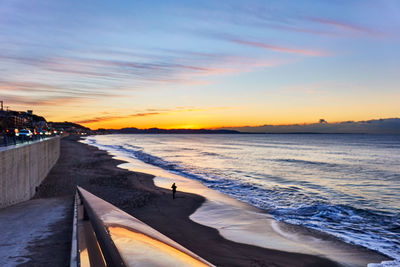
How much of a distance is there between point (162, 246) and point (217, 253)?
803cm

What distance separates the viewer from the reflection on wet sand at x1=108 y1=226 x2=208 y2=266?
2400 mm

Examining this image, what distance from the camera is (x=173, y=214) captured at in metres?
15.5

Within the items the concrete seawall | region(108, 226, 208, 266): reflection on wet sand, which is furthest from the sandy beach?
region(108, 226, 208, 266): reflection on wet sand

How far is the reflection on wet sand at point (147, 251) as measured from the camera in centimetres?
240

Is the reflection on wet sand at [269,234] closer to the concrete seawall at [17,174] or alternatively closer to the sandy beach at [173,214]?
the sandy beach at [173,214]

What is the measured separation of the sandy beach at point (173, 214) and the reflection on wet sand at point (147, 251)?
4.77 m

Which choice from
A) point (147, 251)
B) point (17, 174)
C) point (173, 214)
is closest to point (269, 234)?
point (173, 214)

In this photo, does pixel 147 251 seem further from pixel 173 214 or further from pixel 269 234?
pixel 173 214

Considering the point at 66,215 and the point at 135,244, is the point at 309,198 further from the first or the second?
the point at 135,244

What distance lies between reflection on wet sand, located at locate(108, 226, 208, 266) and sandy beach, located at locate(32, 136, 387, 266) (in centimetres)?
477

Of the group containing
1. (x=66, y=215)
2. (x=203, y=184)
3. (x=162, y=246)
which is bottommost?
(x=203, y=184)

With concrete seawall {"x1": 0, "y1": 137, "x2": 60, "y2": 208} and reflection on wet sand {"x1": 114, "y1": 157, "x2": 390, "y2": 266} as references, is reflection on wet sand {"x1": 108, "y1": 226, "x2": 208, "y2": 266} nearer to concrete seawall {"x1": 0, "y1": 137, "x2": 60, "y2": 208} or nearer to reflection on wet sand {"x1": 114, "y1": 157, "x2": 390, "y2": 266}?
reflection on wet sand {"x1": 114, "y1": 157, "x2": 390, "y2": 266}

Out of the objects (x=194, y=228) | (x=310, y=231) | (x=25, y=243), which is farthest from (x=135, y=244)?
(x=310, y=231)

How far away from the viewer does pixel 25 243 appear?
6.92 metres
